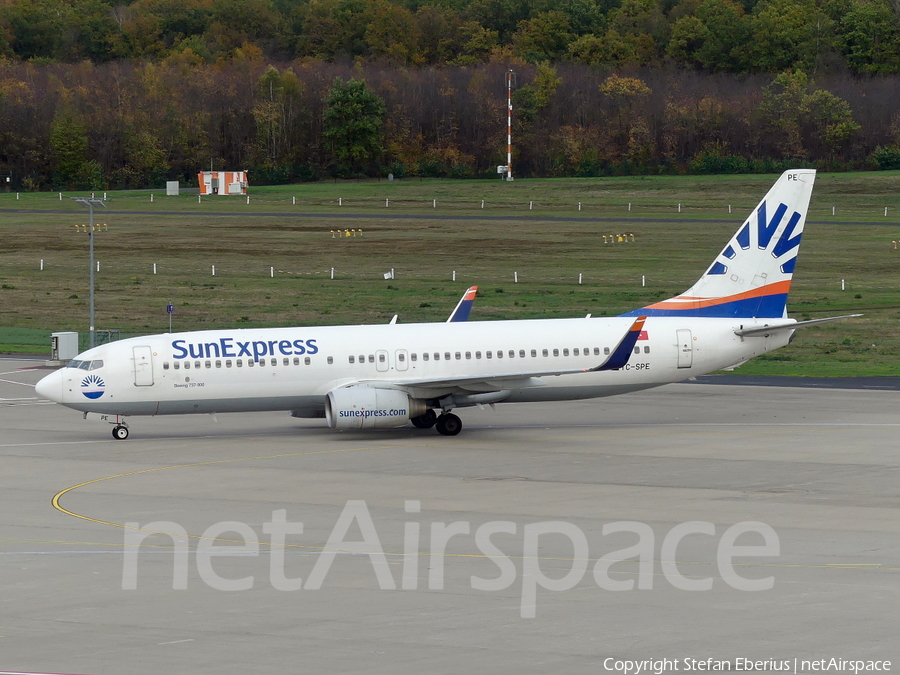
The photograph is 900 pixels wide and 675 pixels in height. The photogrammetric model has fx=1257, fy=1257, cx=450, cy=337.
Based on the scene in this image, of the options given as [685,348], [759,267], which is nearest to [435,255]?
[759,267]

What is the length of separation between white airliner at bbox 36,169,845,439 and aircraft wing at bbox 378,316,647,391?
5cm

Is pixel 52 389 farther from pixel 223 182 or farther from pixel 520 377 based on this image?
pixel 223 182

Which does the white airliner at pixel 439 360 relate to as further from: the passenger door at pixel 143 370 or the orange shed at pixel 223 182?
the orange shed at pixel 223 182

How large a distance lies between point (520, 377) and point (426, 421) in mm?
4159

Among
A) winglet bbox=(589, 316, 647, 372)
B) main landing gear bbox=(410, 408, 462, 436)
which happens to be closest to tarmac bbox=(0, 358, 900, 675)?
main landing gear bbox=(410, 408, 462, 436)

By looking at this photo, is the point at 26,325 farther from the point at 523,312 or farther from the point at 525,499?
the point at 525,499

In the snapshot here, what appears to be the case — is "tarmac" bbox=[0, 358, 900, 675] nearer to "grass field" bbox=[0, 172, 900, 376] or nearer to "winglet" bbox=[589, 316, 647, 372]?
"winglet" bbox=[589, 316, 647, 372]

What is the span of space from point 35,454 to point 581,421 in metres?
19.7

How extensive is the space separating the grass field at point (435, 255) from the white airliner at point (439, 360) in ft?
46.6

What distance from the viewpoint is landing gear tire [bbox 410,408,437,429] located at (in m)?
45.2

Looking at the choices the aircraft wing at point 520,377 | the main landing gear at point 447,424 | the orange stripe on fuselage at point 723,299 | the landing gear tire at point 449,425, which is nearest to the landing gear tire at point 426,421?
the main landing gear at point 447,424

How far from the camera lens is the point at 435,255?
105625 mm

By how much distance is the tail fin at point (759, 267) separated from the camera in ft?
157

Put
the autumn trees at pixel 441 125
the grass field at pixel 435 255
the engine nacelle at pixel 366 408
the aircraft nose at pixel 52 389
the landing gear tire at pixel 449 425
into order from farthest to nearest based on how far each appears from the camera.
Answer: the autumn trees at pixel 441 125 < the grass field at pixel 435 255 < the landing gear tire at pixel 449 425 < the aircraft nose at pixel 52 389 < the engine nacelle at pixel 366 408
